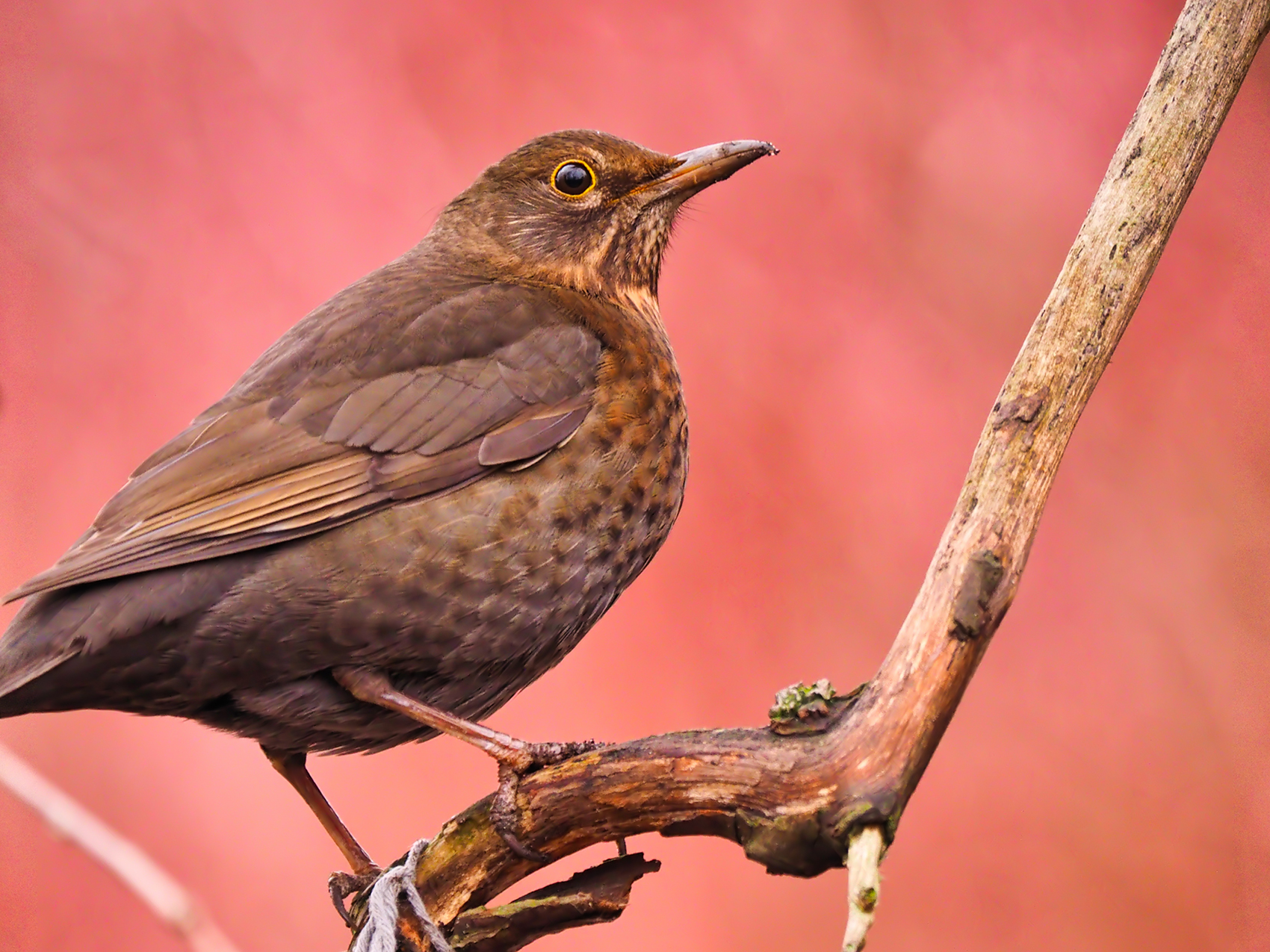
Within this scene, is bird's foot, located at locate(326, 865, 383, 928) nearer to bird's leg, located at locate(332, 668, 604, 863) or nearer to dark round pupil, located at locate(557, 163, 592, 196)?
bird's leg, located at locate(332, 668, 604, 863)

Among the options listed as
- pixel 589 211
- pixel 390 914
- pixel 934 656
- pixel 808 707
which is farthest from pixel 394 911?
pixel 589 211

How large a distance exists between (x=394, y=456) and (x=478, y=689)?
0.48 metres

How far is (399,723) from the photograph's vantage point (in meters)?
2.21

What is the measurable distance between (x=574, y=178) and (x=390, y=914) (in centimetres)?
167

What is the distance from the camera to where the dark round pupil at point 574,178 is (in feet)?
9.04

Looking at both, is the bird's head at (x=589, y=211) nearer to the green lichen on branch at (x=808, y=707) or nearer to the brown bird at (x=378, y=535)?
the brown bird at (x=378, y=535)

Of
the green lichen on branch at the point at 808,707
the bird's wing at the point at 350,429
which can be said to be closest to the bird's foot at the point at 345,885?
the bird's wing at the point at 350,429

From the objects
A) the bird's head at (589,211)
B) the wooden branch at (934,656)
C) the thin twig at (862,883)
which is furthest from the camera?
the bird's head at (589,211)

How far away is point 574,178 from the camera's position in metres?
2.76

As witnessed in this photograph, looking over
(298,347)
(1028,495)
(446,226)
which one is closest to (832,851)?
(1028,495)

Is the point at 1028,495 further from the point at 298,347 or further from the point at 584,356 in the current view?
the point at 298,347

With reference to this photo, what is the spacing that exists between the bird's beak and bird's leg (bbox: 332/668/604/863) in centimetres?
131

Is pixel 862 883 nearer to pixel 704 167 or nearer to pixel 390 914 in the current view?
pixel 390 914

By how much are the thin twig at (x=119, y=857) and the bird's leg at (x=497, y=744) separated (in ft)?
2.86
